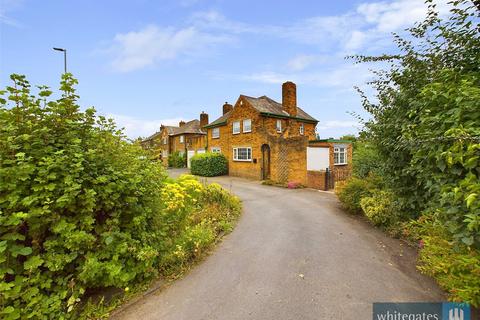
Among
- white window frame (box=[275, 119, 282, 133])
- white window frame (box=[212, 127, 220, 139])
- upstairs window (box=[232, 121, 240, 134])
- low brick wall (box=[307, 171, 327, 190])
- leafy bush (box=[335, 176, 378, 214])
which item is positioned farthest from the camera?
white window frame (box=[212, 127, 220, 139])

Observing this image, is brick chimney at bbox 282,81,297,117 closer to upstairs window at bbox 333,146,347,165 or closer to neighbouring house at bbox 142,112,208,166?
upstairs window at bbox 333,146,347,165

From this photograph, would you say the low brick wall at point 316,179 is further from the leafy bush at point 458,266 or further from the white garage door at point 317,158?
the leafy bush at point 458,266

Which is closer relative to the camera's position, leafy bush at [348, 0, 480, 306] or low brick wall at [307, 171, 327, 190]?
leafy bush at [348, 0, 480, 306]

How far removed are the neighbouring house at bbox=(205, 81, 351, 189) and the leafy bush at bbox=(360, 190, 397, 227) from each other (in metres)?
6.45

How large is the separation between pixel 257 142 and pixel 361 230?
41.3 feet

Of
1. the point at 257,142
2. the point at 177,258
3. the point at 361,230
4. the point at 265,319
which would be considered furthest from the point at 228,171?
the point at 265,319

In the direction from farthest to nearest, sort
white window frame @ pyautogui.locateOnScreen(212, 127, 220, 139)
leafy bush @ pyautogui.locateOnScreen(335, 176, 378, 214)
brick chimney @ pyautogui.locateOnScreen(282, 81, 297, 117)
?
white window frame @ pyautogui.locateOnScreen(212, 127, 220, 139)
brick chimney @ pyautogui.locateOnScreen(282, 81, 297, 117)
leafy bush @ pyautogui.locateOnScreen(335, 176, 378, 214)

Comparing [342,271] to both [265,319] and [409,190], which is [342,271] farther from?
[409,190]

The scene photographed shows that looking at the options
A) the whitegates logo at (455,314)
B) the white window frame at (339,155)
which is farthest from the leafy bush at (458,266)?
the white window frame at (339,155)

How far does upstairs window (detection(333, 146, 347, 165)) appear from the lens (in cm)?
1777

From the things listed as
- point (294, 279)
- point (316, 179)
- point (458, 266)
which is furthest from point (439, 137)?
point (316, 179)

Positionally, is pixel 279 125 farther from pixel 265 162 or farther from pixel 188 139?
pixel 188 139

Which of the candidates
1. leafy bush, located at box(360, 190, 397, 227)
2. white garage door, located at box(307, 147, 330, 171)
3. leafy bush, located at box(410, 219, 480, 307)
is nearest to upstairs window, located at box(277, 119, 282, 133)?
white garage door, located at box(307, 147, 330, 171)

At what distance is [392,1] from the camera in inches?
227
